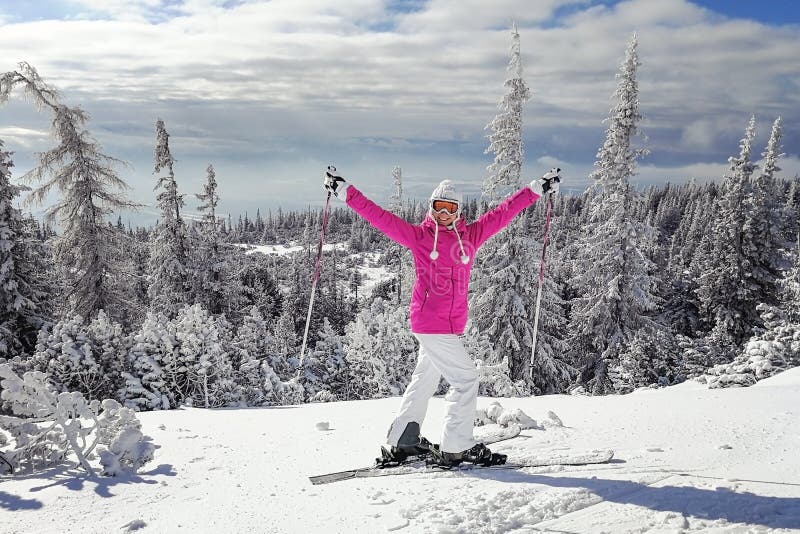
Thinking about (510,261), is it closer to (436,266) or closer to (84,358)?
(84,358)

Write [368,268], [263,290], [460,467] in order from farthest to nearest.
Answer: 1. [368,268]
2. [263,290]
3. [460,467]

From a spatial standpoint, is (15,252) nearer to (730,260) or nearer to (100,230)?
(100,230)

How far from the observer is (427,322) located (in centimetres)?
396

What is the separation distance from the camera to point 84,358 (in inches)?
506

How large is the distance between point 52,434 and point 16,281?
56.1 feet

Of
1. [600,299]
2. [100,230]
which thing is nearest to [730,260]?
[600,299]

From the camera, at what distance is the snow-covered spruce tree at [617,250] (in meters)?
22.6

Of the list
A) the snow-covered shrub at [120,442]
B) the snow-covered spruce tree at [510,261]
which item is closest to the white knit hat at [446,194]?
the snow-covered shrub at [120,442]

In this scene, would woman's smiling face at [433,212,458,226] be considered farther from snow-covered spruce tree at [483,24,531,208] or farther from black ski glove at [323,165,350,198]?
snow-covered spruce tree at [483,24,531,208]

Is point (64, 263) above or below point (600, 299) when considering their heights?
above

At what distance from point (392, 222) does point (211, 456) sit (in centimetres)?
264

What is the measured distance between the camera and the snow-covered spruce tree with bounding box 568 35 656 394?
22.6 meters

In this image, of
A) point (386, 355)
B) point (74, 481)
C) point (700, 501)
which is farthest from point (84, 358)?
point (700, 501)

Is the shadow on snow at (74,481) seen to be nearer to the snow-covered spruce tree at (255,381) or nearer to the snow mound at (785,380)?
the snow mound at (785,380)
